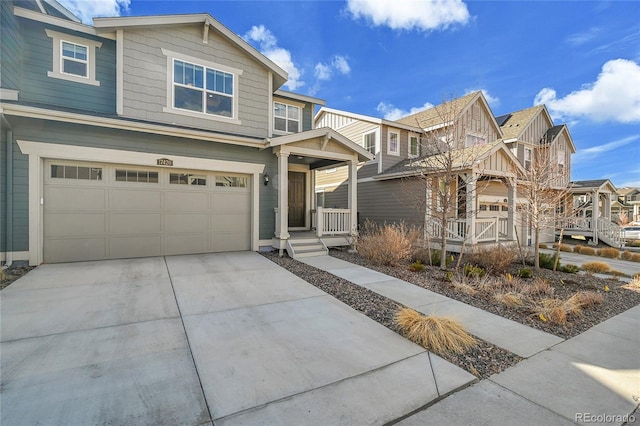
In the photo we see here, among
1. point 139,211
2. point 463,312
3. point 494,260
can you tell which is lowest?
point 463,312

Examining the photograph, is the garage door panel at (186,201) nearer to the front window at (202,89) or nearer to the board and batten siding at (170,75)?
the board and batten siding at (170,75)

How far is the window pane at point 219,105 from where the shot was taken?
350 inches

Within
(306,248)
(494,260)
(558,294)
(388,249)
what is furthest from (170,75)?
(558,294)

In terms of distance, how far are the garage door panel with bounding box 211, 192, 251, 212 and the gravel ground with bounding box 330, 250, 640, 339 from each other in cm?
350

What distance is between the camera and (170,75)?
8.31m

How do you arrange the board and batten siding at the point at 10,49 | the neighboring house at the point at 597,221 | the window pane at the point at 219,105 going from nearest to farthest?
the board and batten siding at the point at 10,49
the window pane at the point at 219,105
the neighboring house at the point at 597,221

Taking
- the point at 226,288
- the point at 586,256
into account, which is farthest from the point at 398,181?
the point at 226,288

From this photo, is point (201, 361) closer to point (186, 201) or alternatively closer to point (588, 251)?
point (186, 201)

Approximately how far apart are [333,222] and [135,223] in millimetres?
6018

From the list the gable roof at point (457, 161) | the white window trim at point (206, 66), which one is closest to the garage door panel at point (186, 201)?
the white window trim at point (206, 66)

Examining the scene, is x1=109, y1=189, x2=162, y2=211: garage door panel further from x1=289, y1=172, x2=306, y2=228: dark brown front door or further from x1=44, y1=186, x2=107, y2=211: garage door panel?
x1=289, y1=172, x2=306, y2=228: dark brown front door

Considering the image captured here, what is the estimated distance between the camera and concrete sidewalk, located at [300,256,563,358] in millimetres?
3751

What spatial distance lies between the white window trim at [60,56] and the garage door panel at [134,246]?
4395mm

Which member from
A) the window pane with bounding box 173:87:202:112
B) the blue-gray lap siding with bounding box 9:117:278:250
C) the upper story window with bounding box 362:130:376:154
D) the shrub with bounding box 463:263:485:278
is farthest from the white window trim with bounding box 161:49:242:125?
the shrub with bounding box 463:263:485:278
